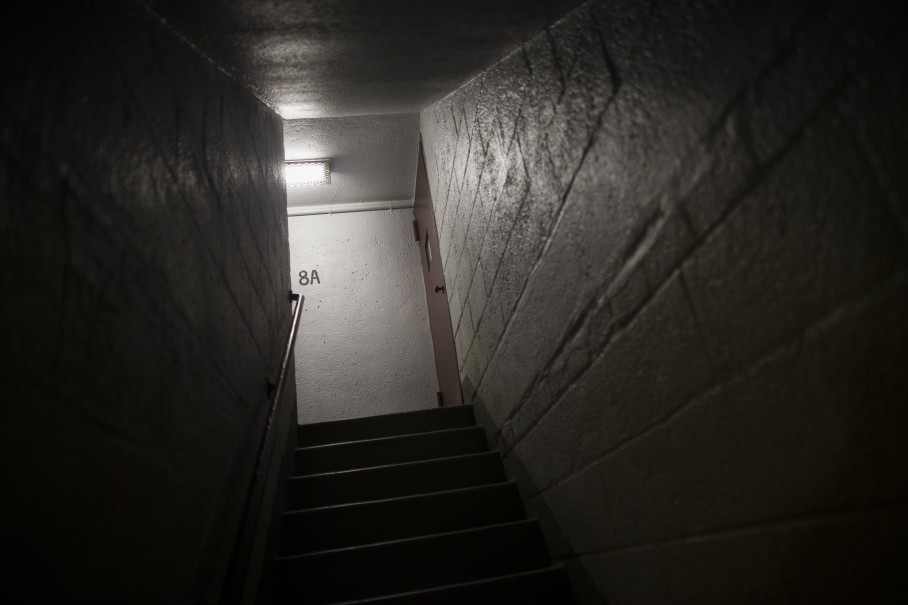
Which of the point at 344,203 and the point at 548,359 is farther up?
the point at 344,203

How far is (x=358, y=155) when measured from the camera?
4.29 m

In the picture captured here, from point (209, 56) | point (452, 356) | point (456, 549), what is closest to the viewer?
point (209, 56)

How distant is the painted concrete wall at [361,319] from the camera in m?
4.41

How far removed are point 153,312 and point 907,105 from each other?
1249 millimetres

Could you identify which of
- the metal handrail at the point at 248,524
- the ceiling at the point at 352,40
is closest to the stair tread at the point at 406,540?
the metal handrail at the point at 248,524

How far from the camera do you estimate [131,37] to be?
1.15 metres

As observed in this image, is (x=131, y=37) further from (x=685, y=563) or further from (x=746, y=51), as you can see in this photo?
(x=685, y=563)

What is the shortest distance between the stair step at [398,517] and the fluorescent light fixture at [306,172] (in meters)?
2.84

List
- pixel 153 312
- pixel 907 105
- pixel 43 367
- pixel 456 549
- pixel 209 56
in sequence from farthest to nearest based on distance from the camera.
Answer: pixel 456 549
pixel 209 56
pixel 153 312
pixel 43 367
pixel 907 105

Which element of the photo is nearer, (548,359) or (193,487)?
(193,487)

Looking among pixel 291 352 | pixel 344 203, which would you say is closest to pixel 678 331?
pixel 291 352

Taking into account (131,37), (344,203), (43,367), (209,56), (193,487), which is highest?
(344,203)

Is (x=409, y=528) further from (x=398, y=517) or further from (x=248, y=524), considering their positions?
(x=248, y=524)

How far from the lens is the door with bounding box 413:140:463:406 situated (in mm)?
3730
